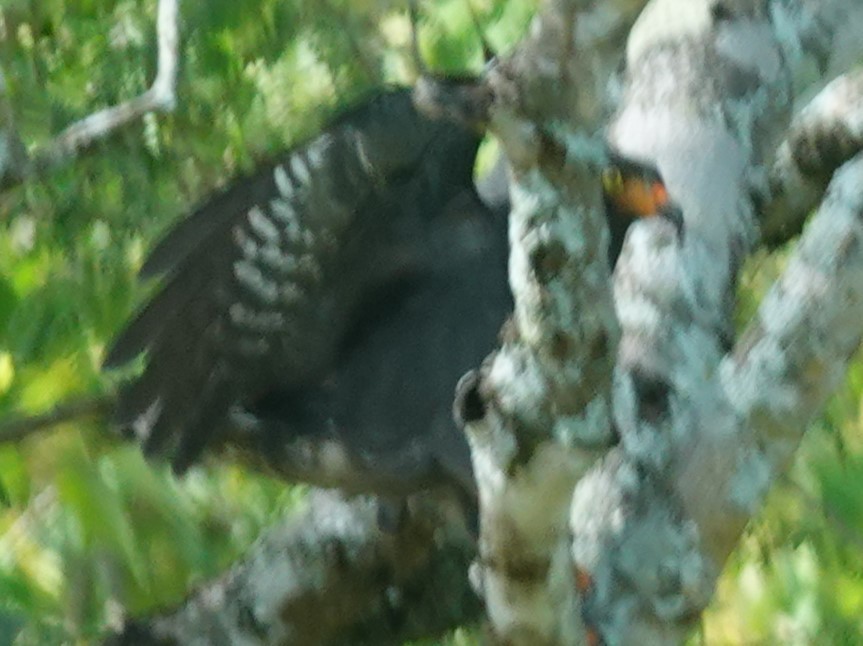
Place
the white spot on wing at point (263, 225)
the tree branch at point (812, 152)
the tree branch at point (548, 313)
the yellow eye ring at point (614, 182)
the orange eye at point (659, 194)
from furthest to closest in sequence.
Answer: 1. the tree branch at point (812, 152)
2. the white spot on wing at point (263, 225)
3. the orange eye at point (659, 194)
4. the yellow eye ring at point (614, 182)
5. the tree branch at point (548, 313)

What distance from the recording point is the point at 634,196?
1498mm

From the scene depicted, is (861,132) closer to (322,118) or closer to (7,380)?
(322,118)

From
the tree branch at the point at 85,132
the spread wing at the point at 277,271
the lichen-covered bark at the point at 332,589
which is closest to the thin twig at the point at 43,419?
the spread wing at the point at 277,271

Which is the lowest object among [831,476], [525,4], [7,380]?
[831,476]

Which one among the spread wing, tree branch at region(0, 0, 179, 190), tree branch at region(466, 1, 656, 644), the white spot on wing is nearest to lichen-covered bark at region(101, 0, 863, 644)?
tree branch at region(466, 1, 656, 644)

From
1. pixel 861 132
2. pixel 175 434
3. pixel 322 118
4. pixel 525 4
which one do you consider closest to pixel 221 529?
pixel 175 434

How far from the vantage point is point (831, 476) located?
5.52 feet

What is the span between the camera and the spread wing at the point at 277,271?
1588 millimetres

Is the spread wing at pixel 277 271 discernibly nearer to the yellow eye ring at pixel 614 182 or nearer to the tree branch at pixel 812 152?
the yellow eye ring at pixel 614 182

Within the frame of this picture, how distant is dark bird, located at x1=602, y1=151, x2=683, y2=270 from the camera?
139 cm

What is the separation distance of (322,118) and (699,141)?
497mm

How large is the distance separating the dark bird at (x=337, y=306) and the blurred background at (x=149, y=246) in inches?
4.5

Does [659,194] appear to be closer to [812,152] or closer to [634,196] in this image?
[634,196]

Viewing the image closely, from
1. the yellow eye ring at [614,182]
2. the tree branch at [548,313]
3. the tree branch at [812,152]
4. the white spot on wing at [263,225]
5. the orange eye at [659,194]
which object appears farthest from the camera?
the tree branch at [812,152]
